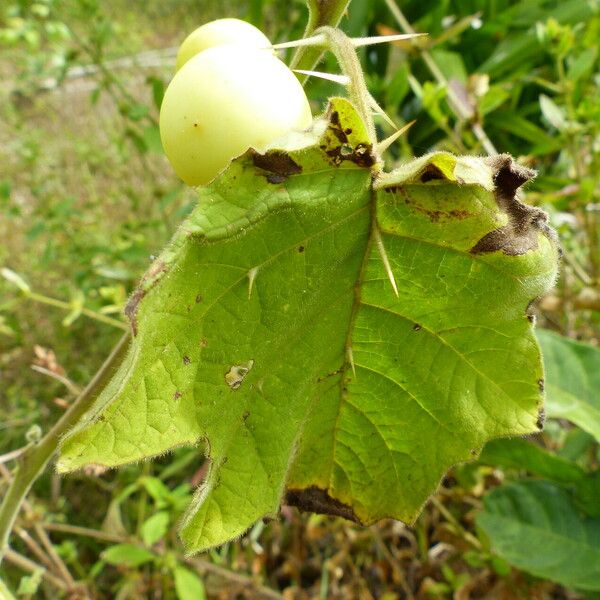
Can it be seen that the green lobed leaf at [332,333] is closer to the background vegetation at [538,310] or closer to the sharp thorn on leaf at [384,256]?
the sharp thorn on leaf at [384,256]

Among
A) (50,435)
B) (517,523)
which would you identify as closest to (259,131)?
(50,435)

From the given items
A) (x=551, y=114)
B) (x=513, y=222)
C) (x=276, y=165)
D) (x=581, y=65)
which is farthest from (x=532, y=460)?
(x=276, y=165)

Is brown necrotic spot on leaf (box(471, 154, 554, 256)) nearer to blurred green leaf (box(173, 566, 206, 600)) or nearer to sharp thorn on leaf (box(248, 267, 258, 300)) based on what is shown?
sharp thorn on leaf (box(248, 267, 258, 300))

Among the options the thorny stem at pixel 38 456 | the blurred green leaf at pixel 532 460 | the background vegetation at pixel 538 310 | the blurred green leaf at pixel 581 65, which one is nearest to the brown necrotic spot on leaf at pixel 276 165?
the thorny stem at pixel 38 456

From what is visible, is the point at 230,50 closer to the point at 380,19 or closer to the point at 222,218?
the point at 222,218

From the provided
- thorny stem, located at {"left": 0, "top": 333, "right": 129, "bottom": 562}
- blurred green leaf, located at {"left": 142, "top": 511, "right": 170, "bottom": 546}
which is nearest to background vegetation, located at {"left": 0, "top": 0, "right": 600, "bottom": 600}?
blurred green leaf, located at {"left": 142, "top": 511, "right": 170, "bottom": 546}

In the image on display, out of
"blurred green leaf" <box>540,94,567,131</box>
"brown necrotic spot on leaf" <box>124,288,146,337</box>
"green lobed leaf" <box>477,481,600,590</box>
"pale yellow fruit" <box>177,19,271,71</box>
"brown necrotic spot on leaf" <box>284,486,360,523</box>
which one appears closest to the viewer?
"brown necrotic spot on leaf" <box>124,288,146,337</box>
